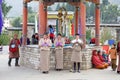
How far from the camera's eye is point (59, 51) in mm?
17594

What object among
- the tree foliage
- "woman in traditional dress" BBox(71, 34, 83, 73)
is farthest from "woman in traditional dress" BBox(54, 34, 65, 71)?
the tree foliage

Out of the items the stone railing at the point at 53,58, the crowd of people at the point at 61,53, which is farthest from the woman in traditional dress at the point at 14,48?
the crowd of people at the point at 61,53

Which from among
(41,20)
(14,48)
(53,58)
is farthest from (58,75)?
(14,48)

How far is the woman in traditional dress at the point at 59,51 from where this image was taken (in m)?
17.6

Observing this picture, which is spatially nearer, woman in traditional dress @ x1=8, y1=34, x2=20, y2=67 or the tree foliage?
woman in traditional dress @ x1=8, y1=34, x2=20, y2=67

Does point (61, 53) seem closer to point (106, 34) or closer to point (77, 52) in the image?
point (77, 52)

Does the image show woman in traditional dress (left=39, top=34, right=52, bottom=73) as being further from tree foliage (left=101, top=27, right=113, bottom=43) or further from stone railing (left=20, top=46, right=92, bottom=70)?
tree foliage (left=101, top=27, right=113, bottom=43)

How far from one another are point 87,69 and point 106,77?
2.67 metres

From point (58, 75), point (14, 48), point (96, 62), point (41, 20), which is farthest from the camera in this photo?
point (14, 48)

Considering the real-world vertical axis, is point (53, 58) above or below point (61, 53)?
below

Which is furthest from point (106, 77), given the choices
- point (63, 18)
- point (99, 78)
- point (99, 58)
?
point (63, 18)

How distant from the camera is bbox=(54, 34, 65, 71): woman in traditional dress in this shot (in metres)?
17.6

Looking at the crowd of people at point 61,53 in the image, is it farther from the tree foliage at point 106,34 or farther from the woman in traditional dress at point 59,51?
the tree foliage at point 106,34

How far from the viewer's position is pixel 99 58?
1967 centimetres
